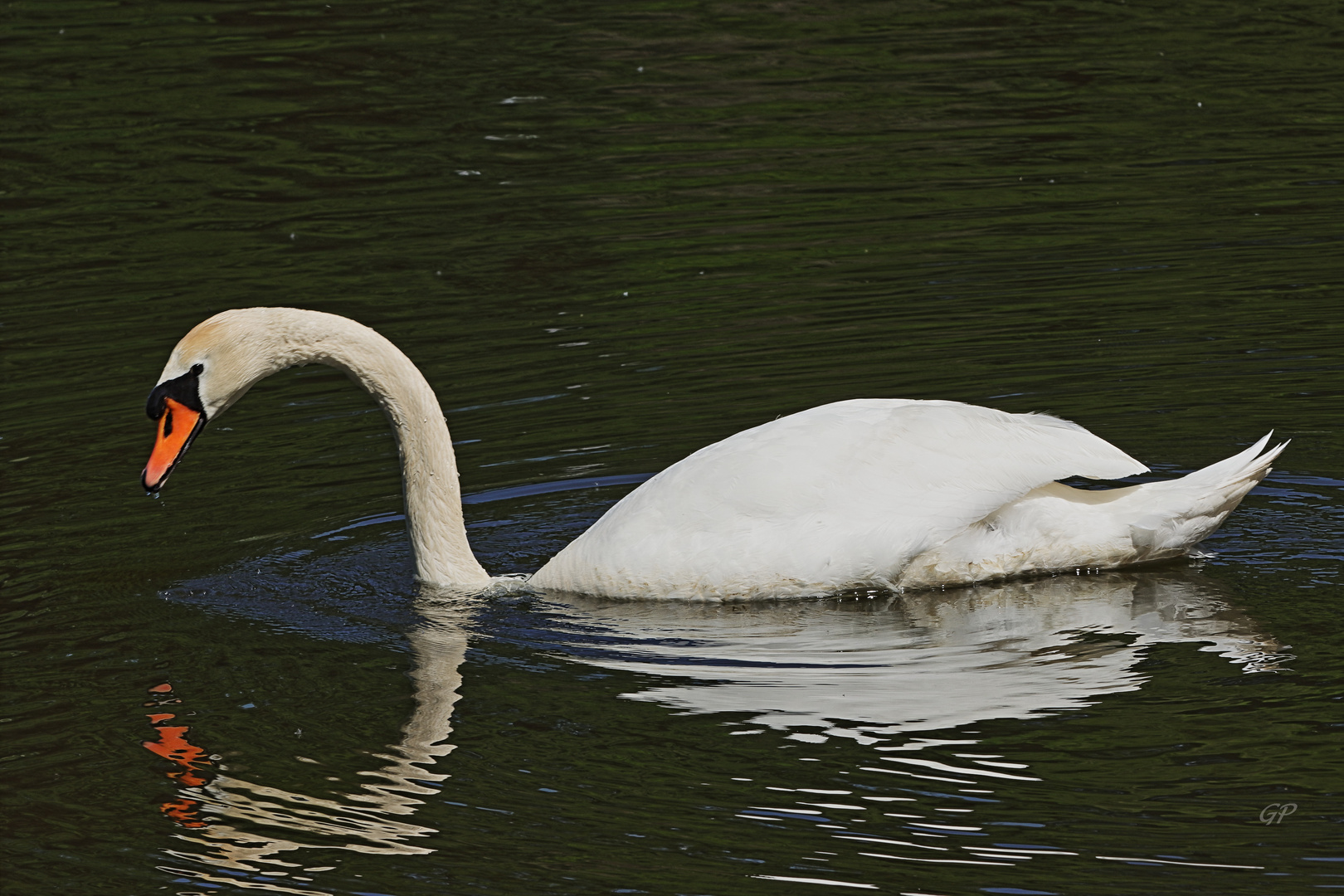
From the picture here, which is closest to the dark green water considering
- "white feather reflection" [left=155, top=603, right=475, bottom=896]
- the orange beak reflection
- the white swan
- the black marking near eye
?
"white feather reflection" [left=155, top=603, right=475, bottom=896]

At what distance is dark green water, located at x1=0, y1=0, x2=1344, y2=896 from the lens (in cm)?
580

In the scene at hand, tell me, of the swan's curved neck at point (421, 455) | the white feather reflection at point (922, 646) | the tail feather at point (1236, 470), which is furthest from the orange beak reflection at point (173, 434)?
the tail feather at point (1236, 470)

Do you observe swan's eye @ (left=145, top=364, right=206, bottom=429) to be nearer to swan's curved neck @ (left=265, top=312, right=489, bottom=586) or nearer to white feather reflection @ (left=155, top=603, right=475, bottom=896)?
swan's curved neck @ (left=265, top=312, right=489, bottom=586)

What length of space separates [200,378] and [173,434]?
24 centimetres

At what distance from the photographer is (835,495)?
296 inches

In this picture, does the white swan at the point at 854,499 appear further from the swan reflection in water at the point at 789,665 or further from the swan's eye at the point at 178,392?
the swan reflection in water at the point at 789,665

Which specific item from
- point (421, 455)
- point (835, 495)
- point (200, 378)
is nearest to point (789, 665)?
point (835, 495)

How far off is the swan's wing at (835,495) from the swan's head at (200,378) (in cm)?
161

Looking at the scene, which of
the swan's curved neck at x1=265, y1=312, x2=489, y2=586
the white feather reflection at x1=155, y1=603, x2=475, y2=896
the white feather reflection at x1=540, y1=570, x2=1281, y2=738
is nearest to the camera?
the white feather reflection at x1=155, y1=603, x2=475, y2=896

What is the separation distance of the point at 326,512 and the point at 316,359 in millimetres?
1321

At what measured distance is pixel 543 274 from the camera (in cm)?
1320

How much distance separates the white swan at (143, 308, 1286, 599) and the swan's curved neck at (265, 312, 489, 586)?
255mm

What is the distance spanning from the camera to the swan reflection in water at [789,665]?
19.6 feet

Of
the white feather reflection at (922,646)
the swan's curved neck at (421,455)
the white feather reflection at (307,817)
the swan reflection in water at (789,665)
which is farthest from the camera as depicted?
the swan's curved neck at (421,455)
